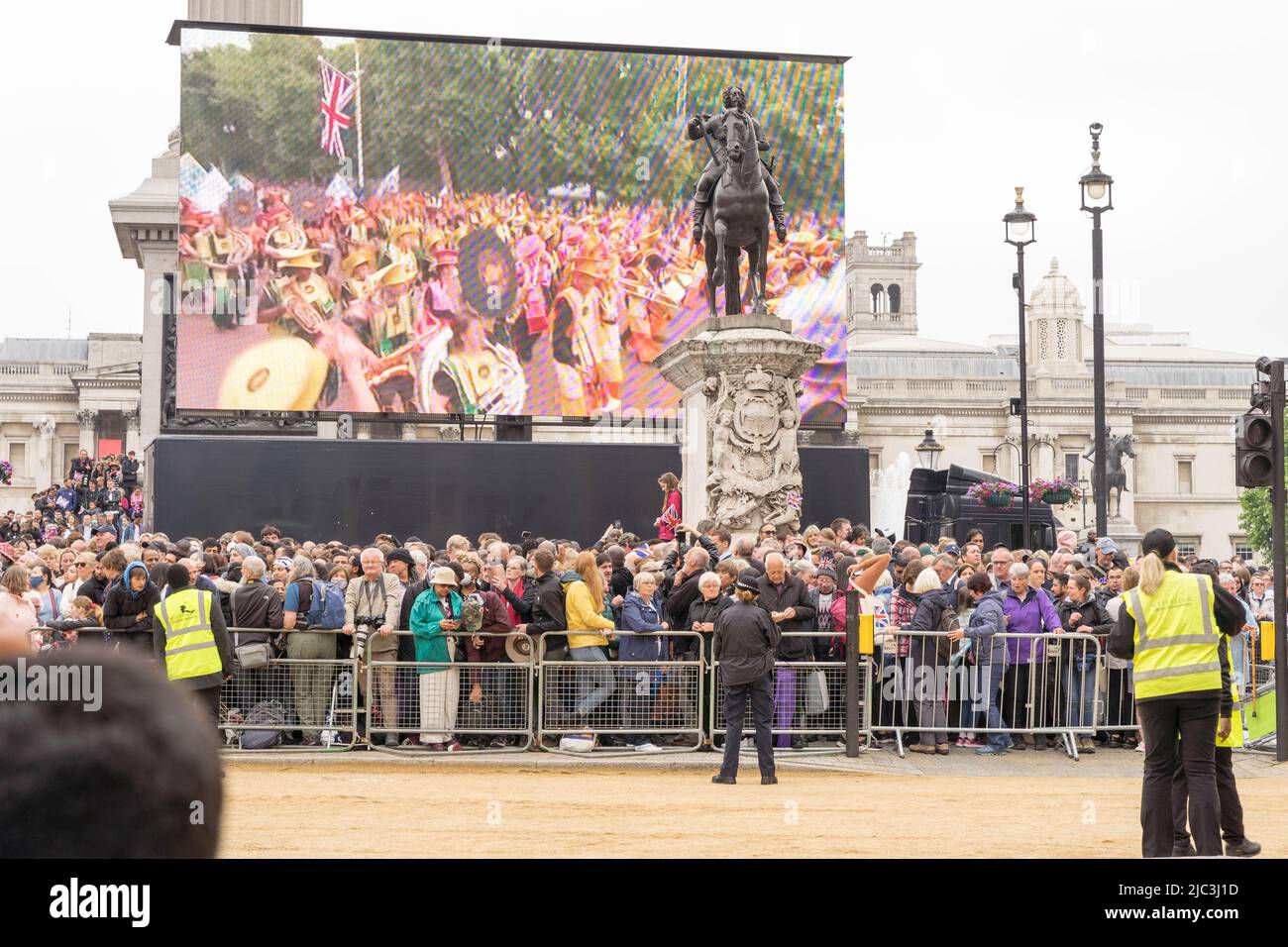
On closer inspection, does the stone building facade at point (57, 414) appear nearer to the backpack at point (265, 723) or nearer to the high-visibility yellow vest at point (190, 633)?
the backpack at point (265, 723)

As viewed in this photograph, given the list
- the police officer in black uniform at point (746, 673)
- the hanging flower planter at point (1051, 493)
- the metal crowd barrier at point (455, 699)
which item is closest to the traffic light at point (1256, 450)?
the police officer in black uniform at point (746, 673)

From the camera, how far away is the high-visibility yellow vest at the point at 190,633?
1167 cm

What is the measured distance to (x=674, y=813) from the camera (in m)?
11.3

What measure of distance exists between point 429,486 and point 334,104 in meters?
9.73

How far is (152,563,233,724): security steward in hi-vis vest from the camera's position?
1166cm

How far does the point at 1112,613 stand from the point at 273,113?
79.7 ft

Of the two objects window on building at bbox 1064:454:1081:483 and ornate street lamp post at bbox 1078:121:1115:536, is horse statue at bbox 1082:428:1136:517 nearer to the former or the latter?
window on building at bbox 1064:454:1081:483

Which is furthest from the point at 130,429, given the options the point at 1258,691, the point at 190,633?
the point at 190,633

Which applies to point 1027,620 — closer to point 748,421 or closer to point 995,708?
point 995,708

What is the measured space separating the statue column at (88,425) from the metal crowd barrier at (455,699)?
286 ft

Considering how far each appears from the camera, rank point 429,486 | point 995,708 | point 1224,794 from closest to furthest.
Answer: point 1224,794 < point 995,708 < point 429,486

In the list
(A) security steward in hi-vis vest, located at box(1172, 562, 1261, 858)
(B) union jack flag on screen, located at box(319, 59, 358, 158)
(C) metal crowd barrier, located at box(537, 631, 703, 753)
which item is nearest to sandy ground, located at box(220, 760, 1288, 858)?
(A) security steward in hi-vis vest, located at box(1172, 562, 1261, 858)

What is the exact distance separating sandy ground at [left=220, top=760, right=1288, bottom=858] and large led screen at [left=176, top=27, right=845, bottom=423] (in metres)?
21.6
